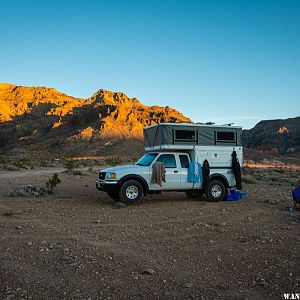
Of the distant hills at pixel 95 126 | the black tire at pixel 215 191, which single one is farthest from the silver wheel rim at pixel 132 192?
the distant hills at pixel 95 126

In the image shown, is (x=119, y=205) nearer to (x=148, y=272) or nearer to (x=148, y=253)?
(x=148, y=253)

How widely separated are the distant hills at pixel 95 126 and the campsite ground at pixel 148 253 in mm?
77231

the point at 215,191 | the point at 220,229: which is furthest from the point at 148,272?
the point at 215,191

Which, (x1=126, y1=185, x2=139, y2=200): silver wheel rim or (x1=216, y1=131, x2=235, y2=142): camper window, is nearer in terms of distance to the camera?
(x1=126, y1=185, x2=139, y2=200): silver wheel rim

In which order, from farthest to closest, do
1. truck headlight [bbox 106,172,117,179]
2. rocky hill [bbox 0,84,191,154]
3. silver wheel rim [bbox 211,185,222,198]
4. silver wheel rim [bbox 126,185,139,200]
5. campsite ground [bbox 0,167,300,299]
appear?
1. rocky hill [bbox 0,84,191,154]
2. silver wheel rim [bbox 211,185,222,198]
3. silver wheel rim [bbox 126,185,139,200]
4. truck headlight [bbox 106,172,117,179]
5. campsite ground [bbox 0,167,300,299]

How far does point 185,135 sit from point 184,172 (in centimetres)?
135

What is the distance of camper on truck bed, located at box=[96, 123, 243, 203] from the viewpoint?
39.6 ft

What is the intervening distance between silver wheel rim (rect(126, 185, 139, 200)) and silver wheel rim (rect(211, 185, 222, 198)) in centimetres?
Answer: 304

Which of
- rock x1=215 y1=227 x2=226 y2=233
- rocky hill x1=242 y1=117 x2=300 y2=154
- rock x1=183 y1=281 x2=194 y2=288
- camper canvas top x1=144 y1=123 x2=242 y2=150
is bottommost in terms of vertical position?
rock x1=183 y1=281 x2=194 y2=288

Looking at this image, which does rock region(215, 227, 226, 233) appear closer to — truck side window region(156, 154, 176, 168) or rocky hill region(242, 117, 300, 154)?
truck side window region(156, 154, 176, 168)

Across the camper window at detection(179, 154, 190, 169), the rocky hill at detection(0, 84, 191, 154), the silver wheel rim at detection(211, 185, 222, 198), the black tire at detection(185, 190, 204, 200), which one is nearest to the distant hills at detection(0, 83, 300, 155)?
the rocky hill at detection(0, 84, 191, 154)

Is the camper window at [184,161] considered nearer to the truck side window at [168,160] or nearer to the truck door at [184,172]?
the truck door at [184,172]

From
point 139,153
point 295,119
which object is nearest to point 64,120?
point 139,153

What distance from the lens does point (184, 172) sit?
12.9m
